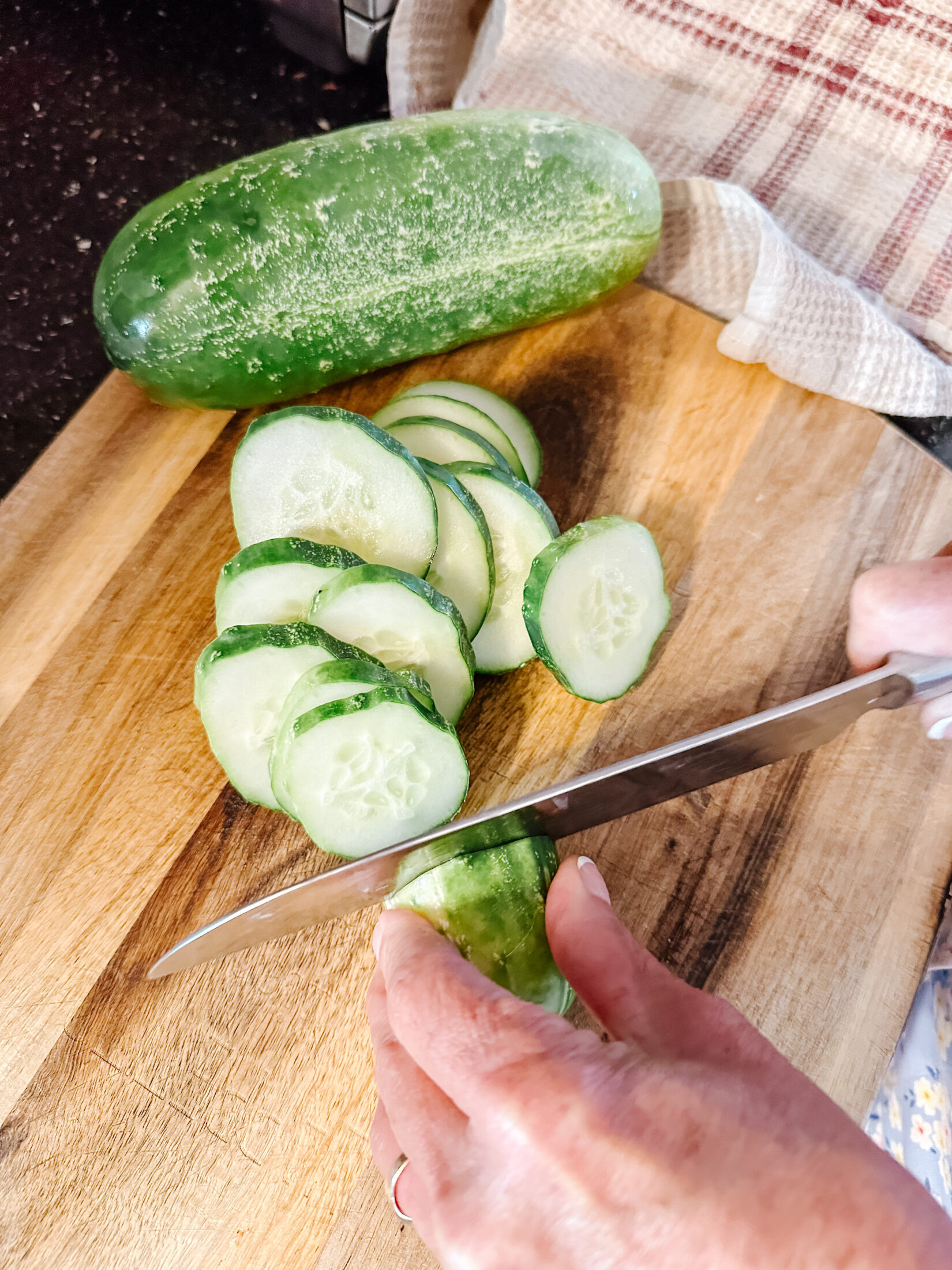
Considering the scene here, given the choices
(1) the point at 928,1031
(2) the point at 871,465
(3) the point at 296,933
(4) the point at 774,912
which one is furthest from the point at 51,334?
(1) the point at 928,1031

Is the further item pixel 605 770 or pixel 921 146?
pixel 921 146

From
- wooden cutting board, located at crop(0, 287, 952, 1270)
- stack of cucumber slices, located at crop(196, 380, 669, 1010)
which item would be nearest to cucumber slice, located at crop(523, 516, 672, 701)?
stack of cucumber slices, located at crop(196, 380, 669, 1010)

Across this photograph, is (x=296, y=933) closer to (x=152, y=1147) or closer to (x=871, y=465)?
(x=152, y=1147)

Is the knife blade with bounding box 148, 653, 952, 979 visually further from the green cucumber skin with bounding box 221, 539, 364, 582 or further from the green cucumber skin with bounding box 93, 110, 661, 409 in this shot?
the green cucumber skin with bounding box 93, 110, 661, 409

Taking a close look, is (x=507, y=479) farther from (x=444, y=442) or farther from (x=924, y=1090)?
(x=924, y=1090)

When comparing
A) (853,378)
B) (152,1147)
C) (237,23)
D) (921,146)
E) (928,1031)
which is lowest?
(152,1147)

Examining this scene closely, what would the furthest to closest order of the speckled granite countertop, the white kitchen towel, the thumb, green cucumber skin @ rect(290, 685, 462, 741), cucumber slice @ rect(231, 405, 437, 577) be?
1. the speckled granite countertop
2. the white kitchen towel
3. cucumber slice @ rect(231, 405, 437, 577)
4. green cucumber skin @ rect(290, 685, 462, 741)
5. the thumb
